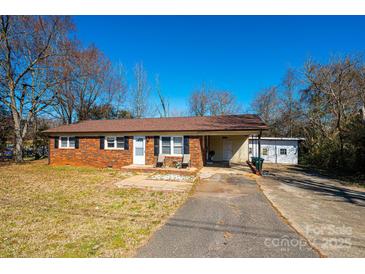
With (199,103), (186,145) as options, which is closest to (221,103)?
(199,103)

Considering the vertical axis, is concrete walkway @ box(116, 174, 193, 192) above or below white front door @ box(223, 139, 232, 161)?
below

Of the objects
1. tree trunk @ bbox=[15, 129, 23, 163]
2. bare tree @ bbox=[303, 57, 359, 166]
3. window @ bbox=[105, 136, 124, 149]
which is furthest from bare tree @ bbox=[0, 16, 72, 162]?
bare tree @ bbox=[303, 57, 359, 166]

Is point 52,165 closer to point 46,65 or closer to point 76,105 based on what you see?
point 46,65

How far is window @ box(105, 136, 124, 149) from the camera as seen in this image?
12.7 metres

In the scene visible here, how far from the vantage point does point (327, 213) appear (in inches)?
187

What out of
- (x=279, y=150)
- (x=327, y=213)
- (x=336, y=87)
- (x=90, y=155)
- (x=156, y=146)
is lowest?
(x=327, y=213)

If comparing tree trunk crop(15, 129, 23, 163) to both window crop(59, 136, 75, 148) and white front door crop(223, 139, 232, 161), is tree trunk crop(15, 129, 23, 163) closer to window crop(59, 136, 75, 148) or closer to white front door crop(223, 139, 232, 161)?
window crop(59, 136, 75, 148)

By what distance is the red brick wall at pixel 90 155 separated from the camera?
12.4 metres

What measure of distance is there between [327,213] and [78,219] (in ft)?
20.8

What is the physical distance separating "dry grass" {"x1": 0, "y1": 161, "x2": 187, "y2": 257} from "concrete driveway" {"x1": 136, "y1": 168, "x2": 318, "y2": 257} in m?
0.38

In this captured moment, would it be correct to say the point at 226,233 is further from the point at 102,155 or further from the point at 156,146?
the point at 102,155

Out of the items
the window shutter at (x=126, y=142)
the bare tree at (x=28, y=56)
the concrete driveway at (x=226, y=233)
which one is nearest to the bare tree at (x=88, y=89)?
the bare tree at (x=28, y=56)

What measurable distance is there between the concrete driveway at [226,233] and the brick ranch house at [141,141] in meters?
5.65
